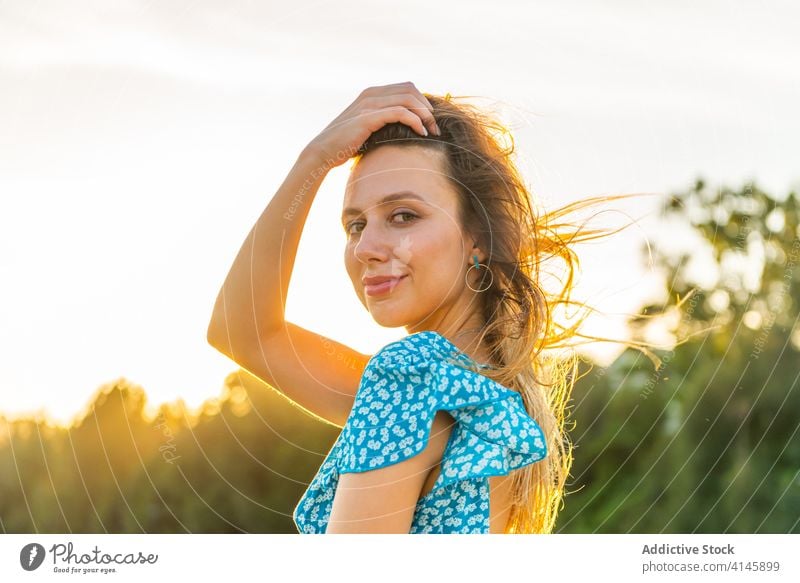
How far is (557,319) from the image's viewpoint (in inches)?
67.1

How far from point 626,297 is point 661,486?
117 cm

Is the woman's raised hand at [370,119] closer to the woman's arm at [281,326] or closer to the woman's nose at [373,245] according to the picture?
the woman's arm at [281,326]

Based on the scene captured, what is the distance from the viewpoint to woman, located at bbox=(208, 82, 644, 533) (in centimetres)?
130

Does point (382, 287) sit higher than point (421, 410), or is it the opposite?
point (382, 287)

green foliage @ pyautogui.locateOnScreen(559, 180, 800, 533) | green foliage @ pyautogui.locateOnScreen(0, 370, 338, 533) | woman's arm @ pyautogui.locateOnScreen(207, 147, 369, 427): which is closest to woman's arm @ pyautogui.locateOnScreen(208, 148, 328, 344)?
woman's arm @ pyautogui.locateOnScreen(207, 147, 369, 427)

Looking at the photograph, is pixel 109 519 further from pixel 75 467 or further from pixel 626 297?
pixel 626 297

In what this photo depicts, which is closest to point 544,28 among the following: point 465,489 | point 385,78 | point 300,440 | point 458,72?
point 458,72

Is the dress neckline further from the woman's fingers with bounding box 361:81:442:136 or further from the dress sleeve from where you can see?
the woman's fingers with bounding box 361:81:442:136

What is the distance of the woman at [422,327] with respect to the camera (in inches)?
51.1

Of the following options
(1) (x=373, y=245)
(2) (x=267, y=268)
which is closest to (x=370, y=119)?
(1) (x=373, y=245)

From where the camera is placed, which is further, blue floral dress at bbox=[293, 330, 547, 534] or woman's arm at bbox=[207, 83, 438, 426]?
woman's arm at bbox=[207, 83, 438, 426]

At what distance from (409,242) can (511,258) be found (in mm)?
228

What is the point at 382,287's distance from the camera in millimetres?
1463

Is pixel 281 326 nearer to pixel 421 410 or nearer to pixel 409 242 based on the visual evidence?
pixel 409 242
